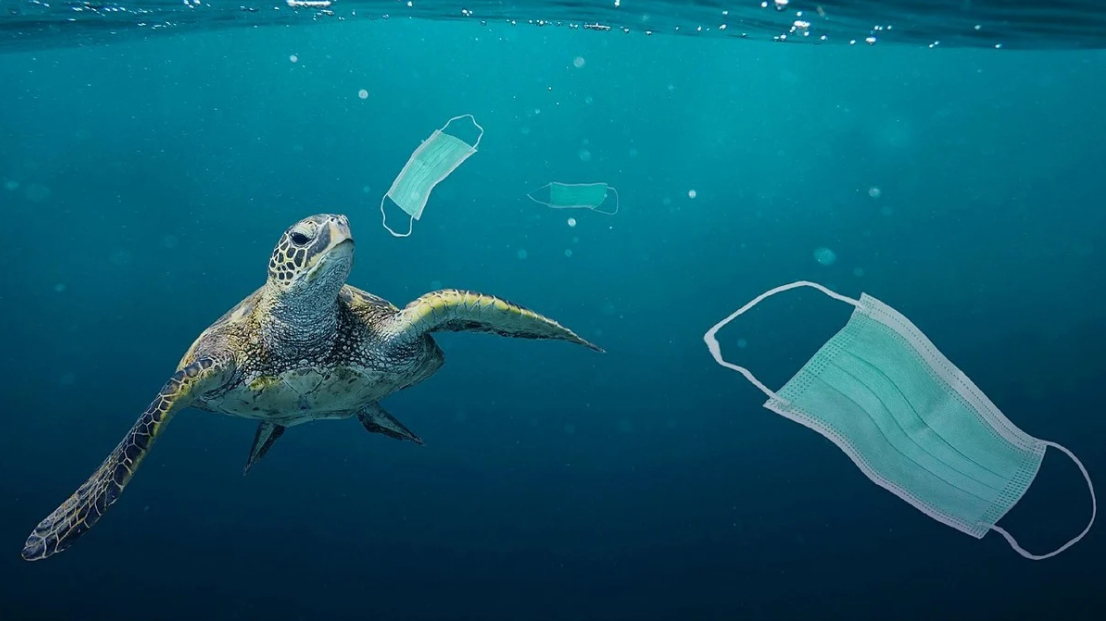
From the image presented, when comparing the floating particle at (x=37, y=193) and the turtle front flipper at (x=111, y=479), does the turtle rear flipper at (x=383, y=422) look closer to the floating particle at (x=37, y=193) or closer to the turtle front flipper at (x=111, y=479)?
the turtle front flipper at (x=111, y=479)

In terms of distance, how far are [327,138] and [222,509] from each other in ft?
14.9

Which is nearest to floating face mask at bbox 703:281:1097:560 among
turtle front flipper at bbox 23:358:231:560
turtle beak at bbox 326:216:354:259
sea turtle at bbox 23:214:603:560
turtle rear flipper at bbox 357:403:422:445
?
sea turtle at bbox 23:214:603:560

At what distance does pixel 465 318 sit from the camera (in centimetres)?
232

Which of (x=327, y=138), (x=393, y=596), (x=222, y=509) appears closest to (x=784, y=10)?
(x=327, y=138)

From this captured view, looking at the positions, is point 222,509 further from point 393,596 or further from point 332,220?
point 332,220

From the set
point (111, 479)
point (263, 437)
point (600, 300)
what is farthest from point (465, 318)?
point (600, 300)

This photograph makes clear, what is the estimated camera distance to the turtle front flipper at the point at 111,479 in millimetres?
1687

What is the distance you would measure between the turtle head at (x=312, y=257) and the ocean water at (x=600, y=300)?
146 inches

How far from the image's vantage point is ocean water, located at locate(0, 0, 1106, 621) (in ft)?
18.4

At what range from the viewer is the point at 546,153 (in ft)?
24.7

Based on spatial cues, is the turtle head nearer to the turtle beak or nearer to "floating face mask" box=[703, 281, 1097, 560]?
the turtle beak

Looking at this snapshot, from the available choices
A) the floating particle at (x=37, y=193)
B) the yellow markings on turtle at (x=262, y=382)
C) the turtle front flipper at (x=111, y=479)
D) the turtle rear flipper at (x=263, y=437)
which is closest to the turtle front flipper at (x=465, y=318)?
the yellow markings on turtle at (x=262, y=382)

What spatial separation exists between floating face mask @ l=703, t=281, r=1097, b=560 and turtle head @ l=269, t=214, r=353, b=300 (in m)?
1.55

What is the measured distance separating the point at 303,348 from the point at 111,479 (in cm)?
83
